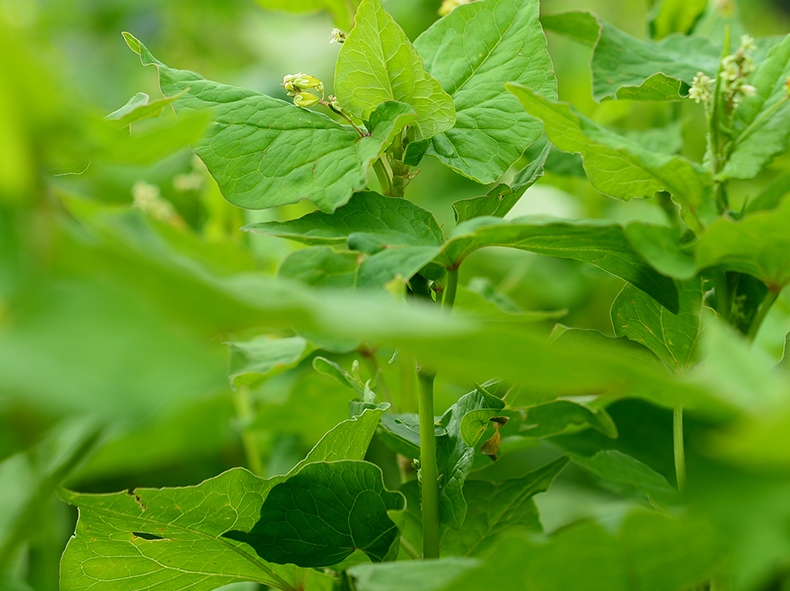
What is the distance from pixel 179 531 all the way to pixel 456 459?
0.15 m

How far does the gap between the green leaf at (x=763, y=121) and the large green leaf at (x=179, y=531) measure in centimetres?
24

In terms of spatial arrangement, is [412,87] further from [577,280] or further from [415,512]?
[577,280]

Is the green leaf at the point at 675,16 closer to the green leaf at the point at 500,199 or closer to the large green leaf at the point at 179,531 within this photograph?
the green leaf at the point at 500,199

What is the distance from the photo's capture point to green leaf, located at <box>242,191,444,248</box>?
1.24 feet

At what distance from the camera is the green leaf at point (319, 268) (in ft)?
1.23

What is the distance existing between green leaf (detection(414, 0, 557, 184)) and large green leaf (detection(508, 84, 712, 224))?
0.16ft

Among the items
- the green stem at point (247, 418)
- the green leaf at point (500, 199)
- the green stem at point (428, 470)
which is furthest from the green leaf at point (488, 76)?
the green stem at point (247, 418)

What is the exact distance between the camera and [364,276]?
1.11ft

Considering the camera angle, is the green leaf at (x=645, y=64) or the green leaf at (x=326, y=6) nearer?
the green leaf at (x=645, y=64)

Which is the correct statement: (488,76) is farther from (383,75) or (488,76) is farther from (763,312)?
(763,312)

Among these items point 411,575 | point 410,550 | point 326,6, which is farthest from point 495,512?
point 326,6

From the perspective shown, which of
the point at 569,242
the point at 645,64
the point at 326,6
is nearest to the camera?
the point at 569,242

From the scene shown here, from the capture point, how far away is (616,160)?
38 cm

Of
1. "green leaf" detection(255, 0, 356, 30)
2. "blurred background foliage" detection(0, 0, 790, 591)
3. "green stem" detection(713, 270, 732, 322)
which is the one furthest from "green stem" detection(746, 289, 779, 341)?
"green leaf" detection(255, 0, 356, 30)
